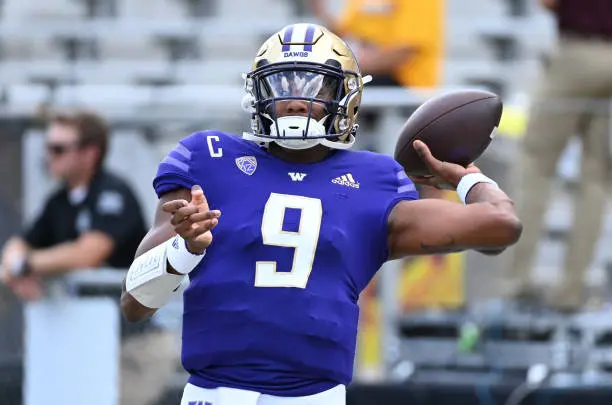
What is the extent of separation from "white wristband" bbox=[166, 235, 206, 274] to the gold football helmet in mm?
375

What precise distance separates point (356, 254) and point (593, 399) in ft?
10.1

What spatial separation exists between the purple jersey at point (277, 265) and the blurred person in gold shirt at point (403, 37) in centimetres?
400

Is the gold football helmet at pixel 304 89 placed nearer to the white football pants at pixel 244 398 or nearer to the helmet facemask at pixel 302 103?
the helmet facemask at pixel 302 103

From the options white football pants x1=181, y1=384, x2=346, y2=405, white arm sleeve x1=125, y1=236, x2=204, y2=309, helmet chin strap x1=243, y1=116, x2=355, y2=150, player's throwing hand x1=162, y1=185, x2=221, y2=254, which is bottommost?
white football pants x1=181, y1=384, x2=346, y2=405

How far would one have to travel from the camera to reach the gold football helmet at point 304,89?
3.57 meters

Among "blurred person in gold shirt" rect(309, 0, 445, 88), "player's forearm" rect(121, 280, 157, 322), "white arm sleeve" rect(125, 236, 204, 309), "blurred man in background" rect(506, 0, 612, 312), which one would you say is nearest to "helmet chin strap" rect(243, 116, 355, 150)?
"white arm sleeve" rect(125, 236, 204, 309)

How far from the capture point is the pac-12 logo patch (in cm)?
358

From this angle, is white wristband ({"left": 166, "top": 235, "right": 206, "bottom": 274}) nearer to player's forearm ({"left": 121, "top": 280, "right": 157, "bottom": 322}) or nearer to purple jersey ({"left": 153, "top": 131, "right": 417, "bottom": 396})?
purple jersey ({"left": 153, "top": 131, "right": 417, "bottom": 396})

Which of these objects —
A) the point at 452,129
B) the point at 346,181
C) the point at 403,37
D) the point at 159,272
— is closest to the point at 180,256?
the point at 159,272


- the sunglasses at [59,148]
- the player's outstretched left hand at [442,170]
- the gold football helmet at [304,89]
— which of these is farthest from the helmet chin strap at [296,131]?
the sunglasses at [59,148]

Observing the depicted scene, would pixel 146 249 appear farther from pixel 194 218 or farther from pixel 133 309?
pixel 194 218

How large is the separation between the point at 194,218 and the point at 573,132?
3.90 meters

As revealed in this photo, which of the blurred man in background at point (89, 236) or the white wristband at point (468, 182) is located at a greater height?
the white wristband at point (468, 182)

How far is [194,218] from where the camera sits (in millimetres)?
3232
